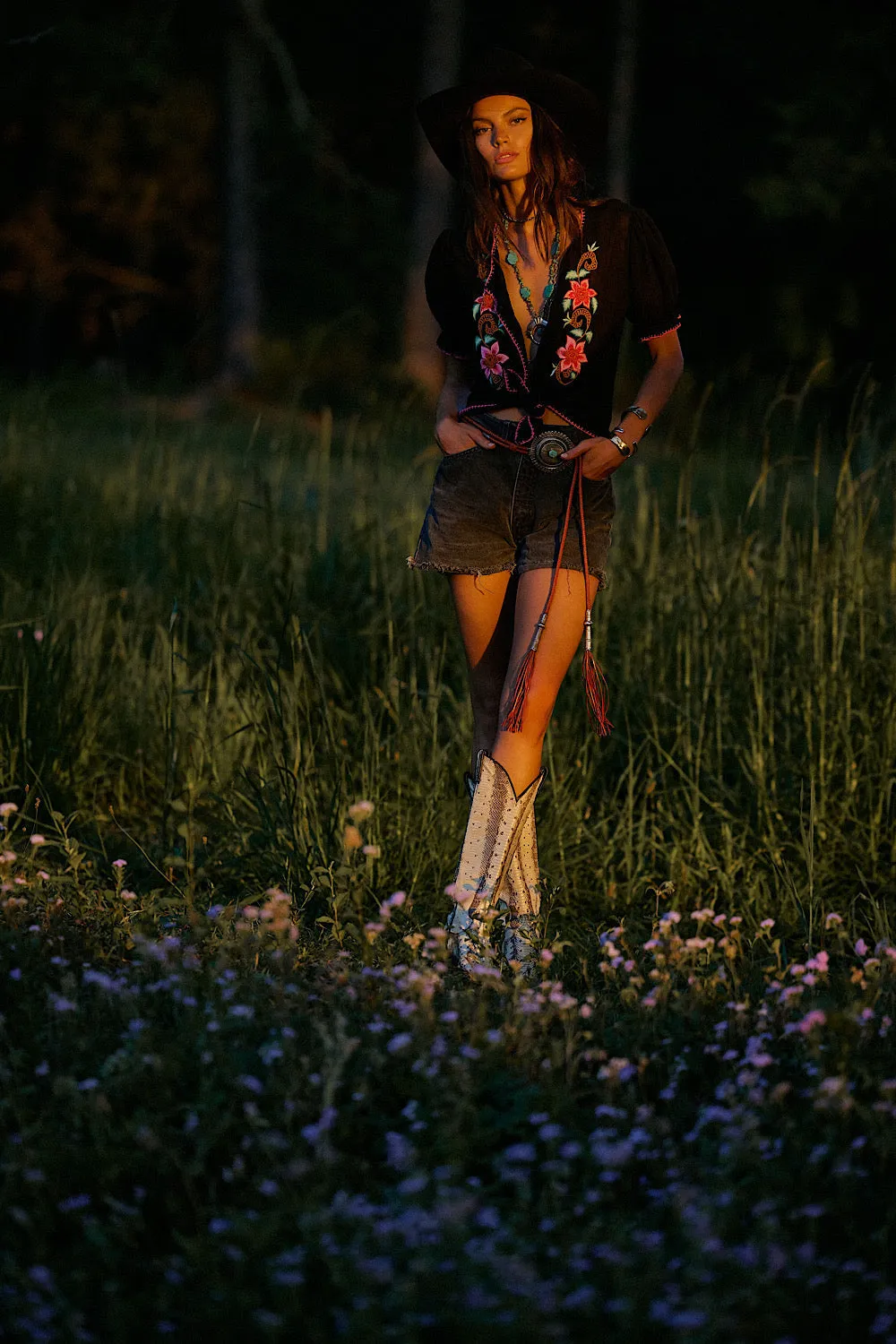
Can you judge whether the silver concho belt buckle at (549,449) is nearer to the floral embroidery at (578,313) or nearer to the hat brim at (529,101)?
the floral embroidery at (578,313)

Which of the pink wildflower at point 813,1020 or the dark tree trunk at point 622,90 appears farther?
the dark tree trunk at point 622,90

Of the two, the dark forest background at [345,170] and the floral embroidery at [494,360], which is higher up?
the dark forest background at [345,170]

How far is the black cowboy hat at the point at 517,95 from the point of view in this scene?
390 centimetres

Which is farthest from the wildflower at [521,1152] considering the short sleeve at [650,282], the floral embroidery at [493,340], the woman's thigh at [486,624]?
the short sleeve at [650,282]

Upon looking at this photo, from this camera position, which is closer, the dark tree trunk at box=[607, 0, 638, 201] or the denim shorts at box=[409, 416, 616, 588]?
the denim shorts at box=[409, 416, 616, 588]

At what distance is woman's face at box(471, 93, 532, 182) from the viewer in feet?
12.9

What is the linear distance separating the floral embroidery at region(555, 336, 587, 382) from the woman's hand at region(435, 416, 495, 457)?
0.78 feet

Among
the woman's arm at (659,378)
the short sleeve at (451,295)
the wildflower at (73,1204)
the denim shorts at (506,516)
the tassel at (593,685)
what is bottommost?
the wildflower at (73,1204)

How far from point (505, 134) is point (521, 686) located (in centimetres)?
133

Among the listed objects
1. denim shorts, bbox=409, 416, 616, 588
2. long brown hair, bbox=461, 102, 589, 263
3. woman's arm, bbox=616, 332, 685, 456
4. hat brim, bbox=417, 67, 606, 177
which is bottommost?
denim shorts, bbox=409, 416, 616, 588

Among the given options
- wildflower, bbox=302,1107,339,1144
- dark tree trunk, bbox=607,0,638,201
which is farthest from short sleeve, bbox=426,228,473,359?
dark tree trunk, bbox=607,0,638,201

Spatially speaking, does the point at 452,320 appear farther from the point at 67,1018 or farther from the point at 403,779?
the point at 67,1018

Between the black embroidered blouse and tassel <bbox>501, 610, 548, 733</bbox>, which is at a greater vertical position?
the black embroidered blouse

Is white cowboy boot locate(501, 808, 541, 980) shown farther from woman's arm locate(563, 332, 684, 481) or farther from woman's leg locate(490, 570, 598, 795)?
woman's arm locate(563, 332, 684, 481)
